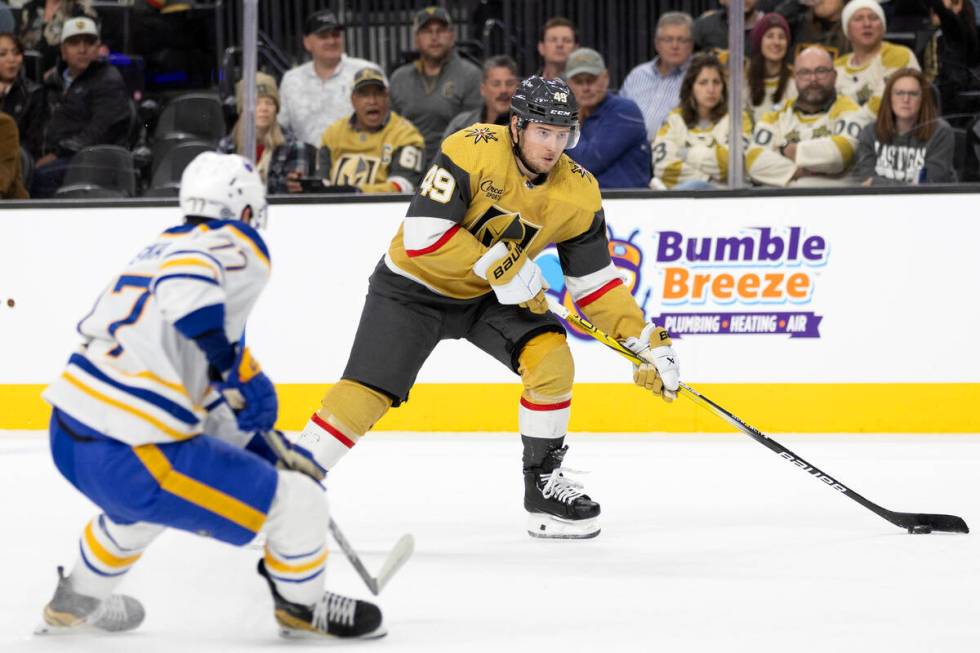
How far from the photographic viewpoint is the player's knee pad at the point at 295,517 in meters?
2.35

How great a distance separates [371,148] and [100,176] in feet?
3.60

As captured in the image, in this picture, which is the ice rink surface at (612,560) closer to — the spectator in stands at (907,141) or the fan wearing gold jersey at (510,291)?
the fan wearing gold jersey at (510,291)

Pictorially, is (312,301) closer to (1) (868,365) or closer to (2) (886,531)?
(1) (868,365)

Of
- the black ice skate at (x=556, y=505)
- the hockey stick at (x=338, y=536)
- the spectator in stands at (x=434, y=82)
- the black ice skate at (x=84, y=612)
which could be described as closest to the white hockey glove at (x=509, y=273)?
the black ice skate at (x=556, y=505)

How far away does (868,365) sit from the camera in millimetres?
4988

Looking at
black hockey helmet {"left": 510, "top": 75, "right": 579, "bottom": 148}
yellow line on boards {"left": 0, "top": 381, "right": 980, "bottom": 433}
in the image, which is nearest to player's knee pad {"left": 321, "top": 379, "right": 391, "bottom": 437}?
black hockey helmet {"left": 510, "top": 75, "right": 579, "bottom": 148}

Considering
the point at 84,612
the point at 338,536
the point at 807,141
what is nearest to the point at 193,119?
the point at 807,141

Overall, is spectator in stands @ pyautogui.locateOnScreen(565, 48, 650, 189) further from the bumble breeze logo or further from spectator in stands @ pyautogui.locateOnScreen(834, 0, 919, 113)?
spectator in stands @ pyautogui.locateOnScreen(834, 0, 919, 113)

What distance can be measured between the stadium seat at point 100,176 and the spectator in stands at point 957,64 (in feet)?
10.3

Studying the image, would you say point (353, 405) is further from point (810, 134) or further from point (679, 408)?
point (810, 134)

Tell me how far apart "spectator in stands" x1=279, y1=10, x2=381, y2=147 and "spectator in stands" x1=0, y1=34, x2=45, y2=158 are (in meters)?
1.03

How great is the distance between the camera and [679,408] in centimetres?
510

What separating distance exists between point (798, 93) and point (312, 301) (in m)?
2.04

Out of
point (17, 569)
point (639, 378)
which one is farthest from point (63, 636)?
point (639, 378)
